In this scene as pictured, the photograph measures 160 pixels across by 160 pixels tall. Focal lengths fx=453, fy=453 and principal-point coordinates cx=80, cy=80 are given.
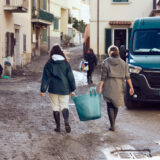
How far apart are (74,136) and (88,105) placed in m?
0.63

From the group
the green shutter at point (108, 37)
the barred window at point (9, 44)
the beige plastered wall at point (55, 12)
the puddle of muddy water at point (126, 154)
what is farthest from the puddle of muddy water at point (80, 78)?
the beige plastered wall at point (55, 12)

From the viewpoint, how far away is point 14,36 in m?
26.0

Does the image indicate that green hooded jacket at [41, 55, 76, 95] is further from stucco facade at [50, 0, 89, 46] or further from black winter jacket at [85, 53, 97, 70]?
stucco facade at [50, 0, 89, 46]

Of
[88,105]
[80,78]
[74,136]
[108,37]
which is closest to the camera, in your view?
[74,136]

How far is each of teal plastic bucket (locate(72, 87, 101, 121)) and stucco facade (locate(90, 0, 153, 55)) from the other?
20.8 metres

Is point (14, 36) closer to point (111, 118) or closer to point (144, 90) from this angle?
point (144, 90)

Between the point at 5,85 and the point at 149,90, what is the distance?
8.63 meters

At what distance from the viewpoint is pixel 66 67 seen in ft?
27.5

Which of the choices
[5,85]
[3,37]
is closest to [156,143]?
[5,85]

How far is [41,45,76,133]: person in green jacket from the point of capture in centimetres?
828

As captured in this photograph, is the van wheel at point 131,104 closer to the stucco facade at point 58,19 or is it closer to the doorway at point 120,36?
the doorway at point 120,36

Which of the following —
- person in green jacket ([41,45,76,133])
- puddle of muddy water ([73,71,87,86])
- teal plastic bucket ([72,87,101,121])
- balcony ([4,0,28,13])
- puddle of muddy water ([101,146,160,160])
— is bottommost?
puddle of muddy water ([73,71,87,86])

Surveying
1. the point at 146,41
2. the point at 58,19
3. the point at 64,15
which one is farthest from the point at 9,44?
the point at 64,15

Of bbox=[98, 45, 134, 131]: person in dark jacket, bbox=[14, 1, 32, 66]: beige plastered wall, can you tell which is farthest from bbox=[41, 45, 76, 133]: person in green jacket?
bbox=[14, 1, 32, 66]: beige plastered wall
